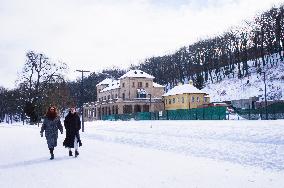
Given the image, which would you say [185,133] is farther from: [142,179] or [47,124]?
[142,179]

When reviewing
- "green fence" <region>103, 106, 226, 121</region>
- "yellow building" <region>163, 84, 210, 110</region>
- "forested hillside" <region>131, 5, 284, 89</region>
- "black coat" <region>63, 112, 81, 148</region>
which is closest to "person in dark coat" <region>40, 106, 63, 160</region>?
"black coat" <region>63, 112, 81, 148</region>

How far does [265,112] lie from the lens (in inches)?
1351

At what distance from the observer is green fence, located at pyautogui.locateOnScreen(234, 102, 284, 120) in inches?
1292

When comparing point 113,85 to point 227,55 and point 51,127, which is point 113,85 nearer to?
point 227,55

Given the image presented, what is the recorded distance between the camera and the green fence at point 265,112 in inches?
1292

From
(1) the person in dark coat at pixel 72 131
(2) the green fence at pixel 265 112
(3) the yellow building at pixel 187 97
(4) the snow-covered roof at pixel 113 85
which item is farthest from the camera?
(4) the snow-covered roof at pixel 113 85

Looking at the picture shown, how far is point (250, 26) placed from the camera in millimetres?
88000

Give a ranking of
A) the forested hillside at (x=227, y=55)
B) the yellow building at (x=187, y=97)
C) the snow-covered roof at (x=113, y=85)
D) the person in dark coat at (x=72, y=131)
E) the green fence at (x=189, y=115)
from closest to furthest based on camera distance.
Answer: the person in dark coat at (x=72, y=131)
the green fence at (x=189, y=115)
the yellow building at (x=187, y=97)
the forested hillside at (x=227, y=55)
the snow-covered roof at (x=113, y=85)

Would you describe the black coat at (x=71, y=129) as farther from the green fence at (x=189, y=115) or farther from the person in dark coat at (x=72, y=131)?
the green fence at (x=189, y=115)

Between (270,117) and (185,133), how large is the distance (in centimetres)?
918

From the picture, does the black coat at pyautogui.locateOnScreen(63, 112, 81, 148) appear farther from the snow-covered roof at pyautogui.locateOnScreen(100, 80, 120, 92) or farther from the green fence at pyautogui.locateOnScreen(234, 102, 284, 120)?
the snow-covered roof at pyautogui.locateOnScreen(100, 80, 120, 92)

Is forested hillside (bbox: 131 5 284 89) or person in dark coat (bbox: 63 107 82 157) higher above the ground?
forested hillside (bbox: 131 5 284 89)

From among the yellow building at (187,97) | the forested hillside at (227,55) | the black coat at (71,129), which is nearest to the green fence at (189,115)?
the yellow building at (187,97)

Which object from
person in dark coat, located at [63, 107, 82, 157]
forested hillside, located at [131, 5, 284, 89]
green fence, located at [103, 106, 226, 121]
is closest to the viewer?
person in dark coat, located at [63, 107, 82, 157]
